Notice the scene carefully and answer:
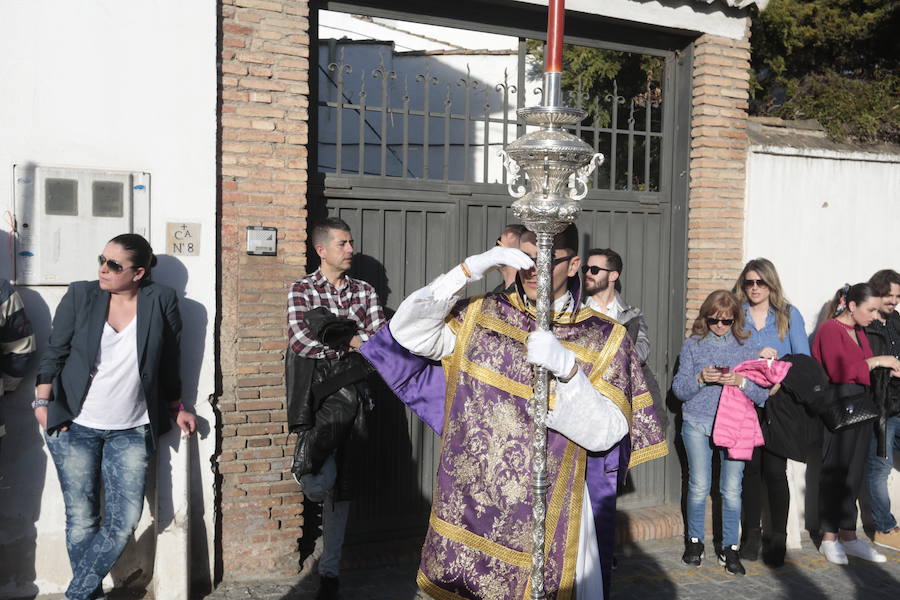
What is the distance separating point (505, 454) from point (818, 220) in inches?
177

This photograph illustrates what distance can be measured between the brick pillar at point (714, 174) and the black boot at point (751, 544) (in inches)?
60.4

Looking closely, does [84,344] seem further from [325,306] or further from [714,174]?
[714,174]

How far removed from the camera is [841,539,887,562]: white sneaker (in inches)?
229

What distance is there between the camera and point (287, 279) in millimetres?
5039

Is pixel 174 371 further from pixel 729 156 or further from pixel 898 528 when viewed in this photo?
pixel 898 528

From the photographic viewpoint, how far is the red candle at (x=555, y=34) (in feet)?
8.25

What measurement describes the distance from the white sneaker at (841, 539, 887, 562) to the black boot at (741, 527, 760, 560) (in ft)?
2.42

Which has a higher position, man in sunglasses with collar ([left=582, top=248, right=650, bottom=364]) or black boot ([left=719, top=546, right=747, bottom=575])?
man in sunglasses with collar ([left=582, top=248, right=650, bottom=364])

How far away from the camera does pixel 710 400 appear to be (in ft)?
18.2

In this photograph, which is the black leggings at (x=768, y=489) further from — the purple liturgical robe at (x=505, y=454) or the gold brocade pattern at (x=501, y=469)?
the gold brocade pattern at (x=501, y=469)

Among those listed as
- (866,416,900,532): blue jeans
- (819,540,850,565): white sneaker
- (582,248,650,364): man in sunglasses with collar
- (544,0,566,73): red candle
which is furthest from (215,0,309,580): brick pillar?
(866,416,900,532): blue jeans

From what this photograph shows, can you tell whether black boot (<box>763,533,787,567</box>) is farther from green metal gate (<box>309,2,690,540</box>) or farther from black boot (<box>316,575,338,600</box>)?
black boot (<box>316,575,338,600</box>)

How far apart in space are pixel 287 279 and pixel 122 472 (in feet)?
4.58

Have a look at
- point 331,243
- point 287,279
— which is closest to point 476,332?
point 331,243
